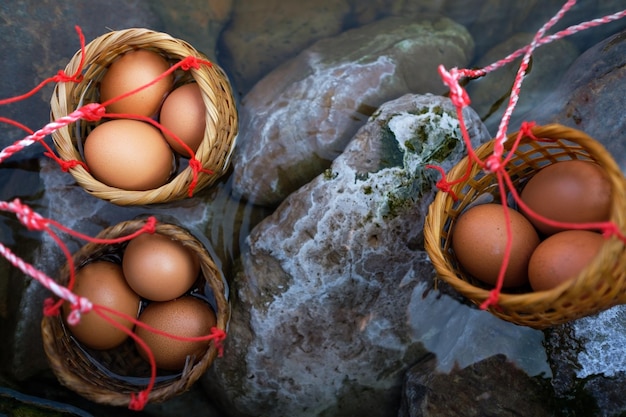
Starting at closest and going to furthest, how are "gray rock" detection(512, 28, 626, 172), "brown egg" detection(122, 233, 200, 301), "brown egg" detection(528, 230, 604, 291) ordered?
"brown egg" detection(528, 230, 604, 291)
"brown egg" detection(122, 233, 200, 301)
"gray rock" detection(512, 28, 626, 172)

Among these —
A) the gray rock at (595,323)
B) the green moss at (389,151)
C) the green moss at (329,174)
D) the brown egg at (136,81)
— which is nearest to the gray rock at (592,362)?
the gray rock at (595,323)

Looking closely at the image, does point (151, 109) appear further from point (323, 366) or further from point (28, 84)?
point (323, 366)

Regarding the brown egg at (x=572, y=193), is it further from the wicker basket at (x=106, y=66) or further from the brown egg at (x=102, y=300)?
the brown egg at (x=102, y=300)

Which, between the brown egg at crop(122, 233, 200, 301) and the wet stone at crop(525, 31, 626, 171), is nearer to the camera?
the brown egg at crop(122, 233, 200, 301)

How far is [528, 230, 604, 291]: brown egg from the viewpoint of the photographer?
7.01 feet

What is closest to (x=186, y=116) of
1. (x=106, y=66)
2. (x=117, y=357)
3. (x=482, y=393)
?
(x=106, y=66)

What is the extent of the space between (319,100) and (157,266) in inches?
47.5

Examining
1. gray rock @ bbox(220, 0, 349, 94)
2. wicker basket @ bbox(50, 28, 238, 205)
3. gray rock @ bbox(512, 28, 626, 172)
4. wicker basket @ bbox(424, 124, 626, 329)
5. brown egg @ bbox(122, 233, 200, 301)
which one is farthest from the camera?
gray rock @ bbox(220, 0, 349, 94)

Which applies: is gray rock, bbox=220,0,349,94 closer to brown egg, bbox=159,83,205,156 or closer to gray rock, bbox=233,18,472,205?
gray rock, bbox=233,18,472,205

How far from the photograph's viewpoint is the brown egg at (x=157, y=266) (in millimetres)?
2621

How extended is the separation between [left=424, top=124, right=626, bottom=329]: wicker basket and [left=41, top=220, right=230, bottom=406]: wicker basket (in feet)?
3.60

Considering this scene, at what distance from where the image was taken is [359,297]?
279 centimetres

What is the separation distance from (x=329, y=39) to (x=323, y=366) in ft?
6.32

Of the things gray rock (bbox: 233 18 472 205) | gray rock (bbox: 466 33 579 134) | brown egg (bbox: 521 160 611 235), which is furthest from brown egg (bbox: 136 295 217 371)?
gray rock (bbox: 466 33 579 134)
